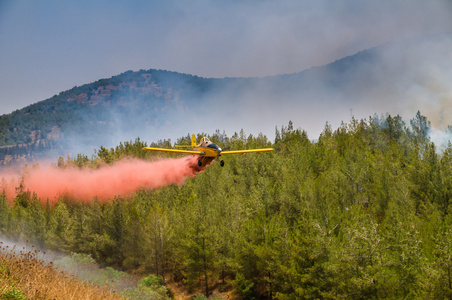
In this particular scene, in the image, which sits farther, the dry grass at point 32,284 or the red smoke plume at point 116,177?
the red smoke plume at point 116,177

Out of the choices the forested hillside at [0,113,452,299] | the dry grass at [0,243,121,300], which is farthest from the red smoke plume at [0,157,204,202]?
the dry grass at [0,243,121,300]

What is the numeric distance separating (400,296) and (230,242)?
23.9m

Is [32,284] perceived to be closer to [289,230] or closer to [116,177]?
[289,230]

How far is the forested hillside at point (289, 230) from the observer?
25.0 m

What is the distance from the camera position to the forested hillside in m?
25.0

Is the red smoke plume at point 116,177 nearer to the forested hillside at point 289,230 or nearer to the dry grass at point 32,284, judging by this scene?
the forested hillside at point 289,230

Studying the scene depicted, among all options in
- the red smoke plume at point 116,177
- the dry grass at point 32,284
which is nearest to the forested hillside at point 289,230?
the red smoke plume at point 116,177

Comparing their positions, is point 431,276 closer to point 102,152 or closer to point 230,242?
point 230,242

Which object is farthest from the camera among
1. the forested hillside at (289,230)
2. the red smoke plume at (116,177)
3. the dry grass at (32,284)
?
the red smoke plume at (116,177)

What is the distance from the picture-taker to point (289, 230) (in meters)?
40.0

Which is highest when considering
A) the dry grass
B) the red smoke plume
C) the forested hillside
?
the red smoke plume

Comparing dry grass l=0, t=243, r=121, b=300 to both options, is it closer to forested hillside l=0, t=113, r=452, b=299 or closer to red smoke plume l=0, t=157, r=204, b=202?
forested hillside l=0, t=113, r=452, b=299

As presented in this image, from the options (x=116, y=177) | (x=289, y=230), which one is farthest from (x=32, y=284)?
(x=116, y=177)

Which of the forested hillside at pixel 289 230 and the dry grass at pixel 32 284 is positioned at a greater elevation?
the dry grass at pixel 32 284
